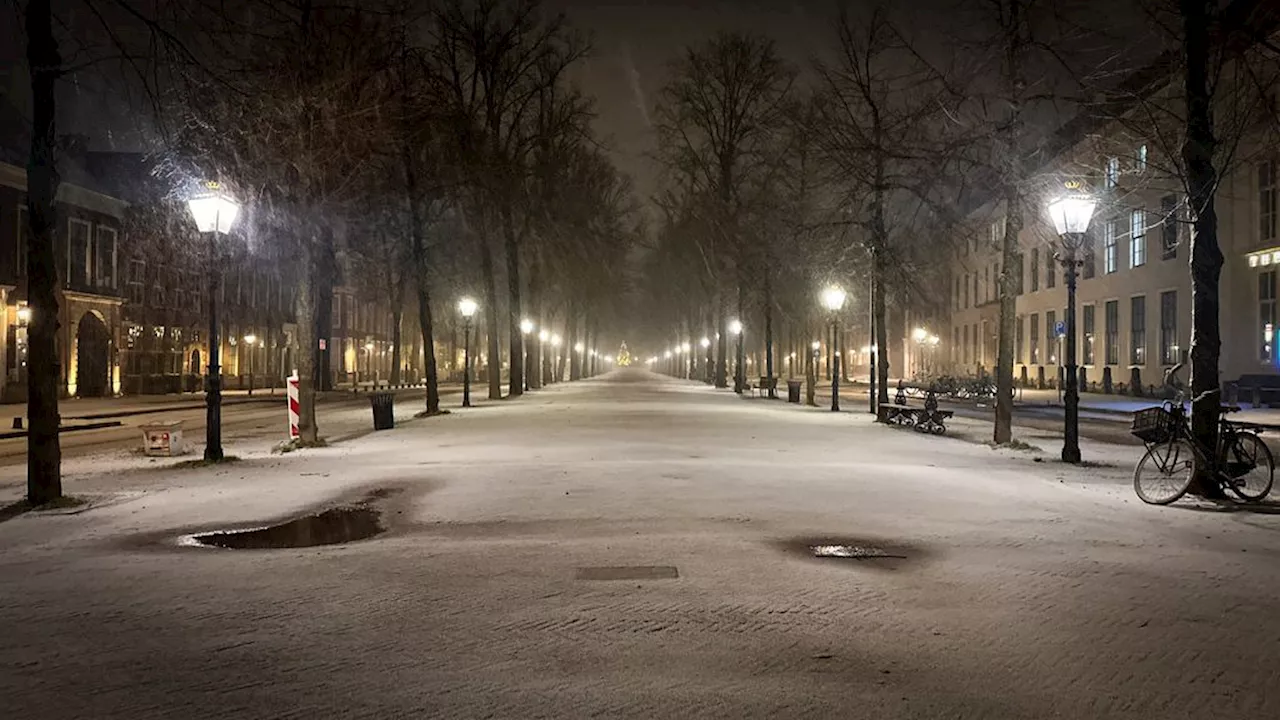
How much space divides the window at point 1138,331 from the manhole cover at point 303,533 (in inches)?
1677

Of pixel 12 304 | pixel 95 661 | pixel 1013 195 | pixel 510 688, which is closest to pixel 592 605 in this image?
pixel 510 688

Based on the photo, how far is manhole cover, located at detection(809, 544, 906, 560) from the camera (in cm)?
808

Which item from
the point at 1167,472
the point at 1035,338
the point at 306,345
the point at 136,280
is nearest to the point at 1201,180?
the point at 1167,472

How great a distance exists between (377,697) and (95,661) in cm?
181

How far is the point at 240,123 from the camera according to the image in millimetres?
18250

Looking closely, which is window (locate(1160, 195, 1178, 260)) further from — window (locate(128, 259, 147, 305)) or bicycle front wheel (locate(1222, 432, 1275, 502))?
window (locate(128, 259, 147, 305))

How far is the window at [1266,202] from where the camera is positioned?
3409cm

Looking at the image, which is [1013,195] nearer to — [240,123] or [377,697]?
[240,123]

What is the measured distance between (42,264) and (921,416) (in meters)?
18.6

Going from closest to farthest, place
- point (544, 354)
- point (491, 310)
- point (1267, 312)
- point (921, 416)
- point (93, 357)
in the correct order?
point (921, 416)
point (1267, 312)
point (491, 310)
point (93, 357)
point (544, 354)

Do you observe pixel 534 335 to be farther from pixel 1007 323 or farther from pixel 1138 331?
pixel 1007 323

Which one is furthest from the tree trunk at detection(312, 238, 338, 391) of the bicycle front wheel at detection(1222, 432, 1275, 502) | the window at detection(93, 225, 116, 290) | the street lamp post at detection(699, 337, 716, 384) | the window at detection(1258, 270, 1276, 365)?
the window at detection(1258, 270, 1276, 365)

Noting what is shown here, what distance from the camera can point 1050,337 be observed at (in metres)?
56.3

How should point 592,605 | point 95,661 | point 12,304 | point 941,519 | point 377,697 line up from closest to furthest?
1. point 377,697
2. point 95,661
3. point 592,605
4. point 941,519
5. point 12,304
